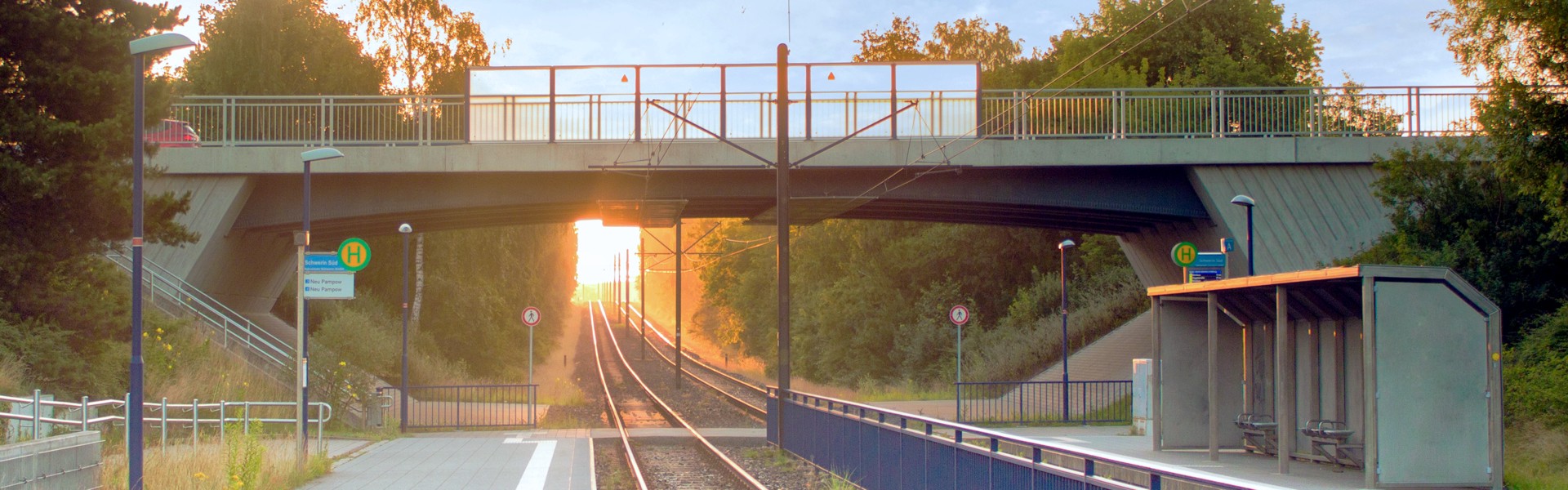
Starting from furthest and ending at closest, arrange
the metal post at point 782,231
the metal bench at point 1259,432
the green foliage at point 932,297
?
the green foliage at point 932,297
the metal post at point 782,231
the metal bench at point 1259,432

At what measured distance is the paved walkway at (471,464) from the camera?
15.6 meters

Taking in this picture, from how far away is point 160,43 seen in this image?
40.4ft

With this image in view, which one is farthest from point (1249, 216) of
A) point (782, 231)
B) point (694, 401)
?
point (694, 401)

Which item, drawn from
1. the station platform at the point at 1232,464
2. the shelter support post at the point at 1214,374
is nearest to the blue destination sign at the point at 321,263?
the station platform at the point at 1232,464

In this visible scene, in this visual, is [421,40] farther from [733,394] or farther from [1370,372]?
[1370,372]

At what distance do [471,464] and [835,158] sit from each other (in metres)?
10.7

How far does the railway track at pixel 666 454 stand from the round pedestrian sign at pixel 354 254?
5.09 metres

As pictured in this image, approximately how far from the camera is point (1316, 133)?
2572 cm

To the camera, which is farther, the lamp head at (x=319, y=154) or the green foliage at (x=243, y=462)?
the lamp head at (x=319, y=154)

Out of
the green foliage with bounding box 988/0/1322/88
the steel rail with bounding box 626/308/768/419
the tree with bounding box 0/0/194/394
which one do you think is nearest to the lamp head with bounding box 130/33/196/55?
the tree with bounding box 0/0/194/394

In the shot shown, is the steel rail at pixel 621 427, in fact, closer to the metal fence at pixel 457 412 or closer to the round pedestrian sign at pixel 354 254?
the metal fence at pixel 457 412

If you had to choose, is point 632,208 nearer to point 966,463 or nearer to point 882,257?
point 966,463

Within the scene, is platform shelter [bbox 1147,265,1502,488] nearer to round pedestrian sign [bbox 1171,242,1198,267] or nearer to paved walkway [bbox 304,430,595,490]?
round pedestrian sign [bbox 1171,242,1198,267]

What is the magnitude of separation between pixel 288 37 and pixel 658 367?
22.7m
